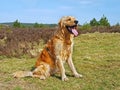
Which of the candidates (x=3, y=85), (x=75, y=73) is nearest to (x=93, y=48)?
(x=75, y=73)

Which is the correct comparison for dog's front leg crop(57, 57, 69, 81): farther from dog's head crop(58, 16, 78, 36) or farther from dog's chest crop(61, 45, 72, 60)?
dog's head crop(58, 16, 78, 36)

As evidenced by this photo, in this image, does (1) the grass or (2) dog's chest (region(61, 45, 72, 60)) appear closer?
(1) the grass

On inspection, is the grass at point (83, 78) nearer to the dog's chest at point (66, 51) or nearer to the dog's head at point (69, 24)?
the dog's chest at point (66, 51)

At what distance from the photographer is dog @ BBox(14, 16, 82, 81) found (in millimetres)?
8039

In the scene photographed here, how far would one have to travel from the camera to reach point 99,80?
27.7 ft

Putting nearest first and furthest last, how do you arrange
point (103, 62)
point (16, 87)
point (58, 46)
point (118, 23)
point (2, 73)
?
point (16, 87)
point (58, 46)
point (2, 73)
point (103, 62)
point (118, 23)

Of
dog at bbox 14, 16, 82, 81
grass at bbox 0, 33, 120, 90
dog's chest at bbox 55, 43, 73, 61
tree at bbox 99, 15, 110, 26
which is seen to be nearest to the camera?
grass at bbox 0, 33, 120, 90

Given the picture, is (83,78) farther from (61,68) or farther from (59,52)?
(59,52)

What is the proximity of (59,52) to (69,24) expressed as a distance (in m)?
0.77

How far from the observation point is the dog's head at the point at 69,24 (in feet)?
26.0

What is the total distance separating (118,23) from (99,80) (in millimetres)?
25061

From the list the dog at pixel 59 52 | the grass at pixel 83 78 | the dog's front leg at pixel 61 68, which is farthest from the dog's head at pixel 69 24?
the grass at pixel 83 78

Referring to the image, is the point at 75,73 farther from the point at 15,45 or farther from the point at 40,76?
the point at 15,45

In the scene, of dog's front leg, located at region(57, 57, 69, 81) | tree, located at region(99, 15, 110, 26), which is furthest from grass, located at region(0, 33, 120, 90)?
tree, located at region(99, 15, 110, 26)
